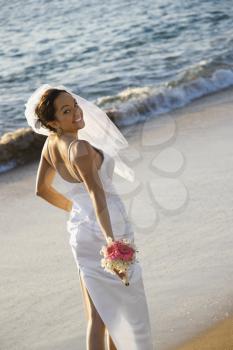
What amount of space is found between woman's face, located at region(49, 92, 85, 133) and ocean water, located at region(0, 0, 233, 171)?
15.4 ft

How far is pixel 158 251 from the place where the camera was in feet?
19.1

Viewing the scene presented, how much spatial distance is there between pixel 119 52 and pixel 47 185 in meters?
9.87

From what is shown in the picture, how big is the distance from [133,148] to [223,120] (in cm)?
117

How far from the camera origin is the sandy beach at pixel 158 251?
16.0 ft

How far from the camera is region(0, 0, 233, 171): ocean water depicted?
436 inches

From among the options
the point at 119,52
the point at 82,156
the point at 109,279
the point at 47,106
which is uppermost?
the point at 47,106

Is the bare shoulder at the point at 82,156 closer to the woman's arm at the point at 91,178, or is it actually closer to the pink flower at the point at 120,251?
the woman's arm at the point at 91,178

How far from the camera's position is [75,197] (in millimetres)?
4055

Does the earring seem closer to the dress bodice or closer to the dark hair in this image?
the dark hair

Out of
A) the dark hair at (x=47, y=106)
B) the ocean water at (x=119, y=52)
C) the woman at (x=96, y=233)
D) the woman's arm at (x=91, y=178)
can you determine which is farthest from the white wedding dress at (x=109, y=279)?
the ocean water at (x=119, y=52)

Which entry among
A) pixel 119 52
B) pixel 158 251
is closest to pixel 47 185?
pixel 158 251

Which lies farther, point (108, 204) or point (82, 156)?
point (108, 204)

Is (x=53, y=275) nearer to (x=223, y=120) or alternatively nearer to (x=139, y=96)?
(x=223, y=120)

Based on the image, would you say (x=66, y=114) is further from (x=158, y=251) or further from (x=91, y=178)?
(x=158, y=251)
